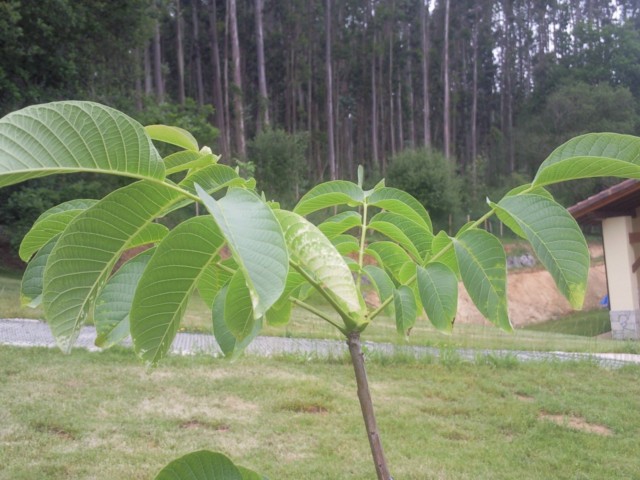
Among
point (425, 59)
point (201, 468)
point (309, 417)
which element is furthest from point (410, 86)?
point (201, 468)

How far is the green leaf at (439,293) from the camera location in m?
0.84

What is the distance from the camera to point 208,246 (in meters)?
0.61

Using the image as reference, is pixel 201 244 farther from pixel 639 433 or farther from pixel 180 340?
pixel 180 340

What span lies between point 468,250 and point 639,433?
169 inches

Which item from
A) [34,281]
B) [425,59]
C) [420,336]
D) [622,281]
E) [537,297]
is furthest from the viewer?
[425,59]

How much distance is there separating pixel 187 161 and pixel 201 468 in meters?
0.36

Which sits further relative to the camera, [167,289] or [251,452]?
[251,452]

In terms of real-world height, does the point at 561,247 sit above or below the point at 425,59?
below

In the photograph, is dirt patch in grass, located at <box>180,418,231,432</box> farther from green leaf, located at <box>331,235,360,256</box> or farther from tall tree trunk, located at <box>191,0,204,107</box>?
tall tree trunk, located at <box>191,0,204,107</box>

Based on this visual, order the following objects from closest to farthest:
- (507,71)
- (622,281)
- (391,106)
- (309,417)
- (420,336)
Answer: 1. (309,417)
2. (420,336)
3. (622,281)
4. (391,106)
5. (507,71)

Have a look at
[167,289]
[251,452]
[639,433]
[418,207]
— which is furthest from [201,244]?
[639,433]

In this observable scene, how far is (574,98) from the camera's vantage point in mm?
34344

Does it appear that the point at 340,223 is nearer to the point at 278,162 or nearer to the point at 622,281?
the point at 622,281

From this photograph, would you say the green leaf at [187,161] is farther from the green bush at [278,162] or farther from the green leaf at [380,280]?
the green bush at [278,162]
